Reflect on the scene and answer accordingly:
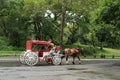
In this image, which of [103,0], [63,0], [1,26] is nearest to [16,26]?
[1,26]

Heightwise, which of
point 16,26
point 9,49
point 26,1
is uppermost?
point 26,1

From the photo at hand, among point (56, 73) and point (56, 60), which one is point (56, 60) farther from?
point (56, 73)

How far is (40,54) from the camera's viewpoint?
28.7m

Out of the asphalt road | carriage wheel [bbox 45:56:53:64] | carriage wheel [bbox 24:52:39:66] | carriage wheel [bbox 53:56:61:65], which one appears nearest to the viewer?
the asphalt road

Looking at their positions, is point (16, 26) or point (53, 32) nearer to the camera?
point (16, 26)

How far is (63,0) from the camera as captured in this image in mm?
47062

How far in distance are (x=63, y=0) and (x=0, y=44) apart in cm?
1575

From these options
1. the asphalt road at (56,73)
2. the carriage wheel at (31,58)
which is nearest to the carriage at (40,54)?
the carriage wheel at (31,58)

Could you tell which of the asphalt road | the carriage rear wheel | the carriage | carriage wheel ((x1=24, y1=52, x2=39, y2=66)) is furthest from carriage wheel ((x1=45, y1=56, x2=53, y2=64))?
the asphalt road

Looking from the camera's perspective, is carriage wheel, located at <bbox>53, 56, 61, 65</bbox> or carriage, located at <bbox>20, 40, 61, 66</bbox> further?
carriage wheel, located at <bbox>53, 56, 61, 65</bbox>

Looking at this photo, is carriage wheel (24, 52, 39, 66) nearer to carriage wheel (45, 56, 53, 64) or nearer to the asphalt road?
carriage wheel (45, 56, 53, 64)

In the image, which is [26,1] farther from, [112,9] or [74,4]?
[112,9]

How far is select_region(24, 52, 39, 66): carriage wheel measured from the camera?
27.4 meters

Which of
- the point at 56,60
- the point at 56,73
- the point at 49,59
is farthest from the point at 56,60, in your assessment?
the point at 56,73
